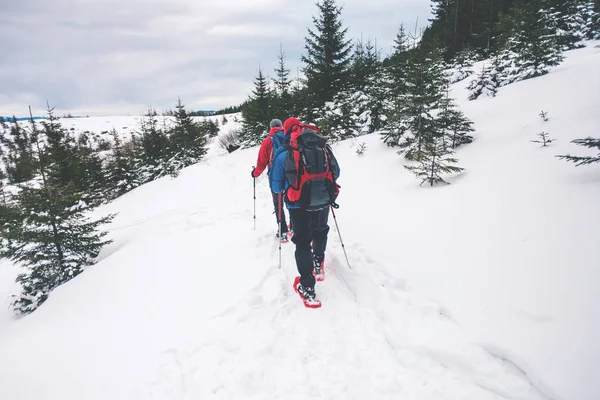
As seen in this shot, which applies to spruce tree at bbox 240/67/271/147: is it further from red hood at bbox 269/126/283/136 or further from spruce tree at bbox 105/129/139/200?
red hood at bbox 269/126/283/136

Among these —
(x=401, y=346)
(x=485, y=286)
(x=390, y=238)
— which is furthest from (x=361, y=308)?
(x=390, y=238)

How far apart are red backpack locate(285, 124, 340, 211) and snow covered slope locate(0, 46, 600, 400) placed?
58.8 inches

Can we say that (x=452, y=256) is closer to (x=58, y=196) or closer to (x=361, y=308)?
(x=361, y=308)

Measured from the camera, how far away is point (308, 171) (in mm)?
3684

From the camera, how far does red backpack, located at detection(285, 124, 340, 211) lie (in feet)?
12.1

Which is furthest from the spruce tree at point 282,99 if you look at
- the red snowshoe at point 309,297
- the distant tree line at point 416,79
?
the red snowshoe at point 309,297

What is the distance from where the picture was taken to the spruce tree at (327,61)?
63.1 ft

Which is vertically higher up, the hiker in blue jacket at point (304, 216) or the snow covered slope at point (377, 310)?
the hiker in blue jacket at point (304, 216)

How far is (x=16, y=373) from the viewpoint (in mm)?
3244

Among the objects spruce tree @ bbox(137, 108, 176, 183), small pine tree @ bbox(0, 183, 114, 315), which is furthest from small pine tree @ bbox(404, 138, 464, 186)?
spruce tree @ bbox(137, 108, 176, 183)

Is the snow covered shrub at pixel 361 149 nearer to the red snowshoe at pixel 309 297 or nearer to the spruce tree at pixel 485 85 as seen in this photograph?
the spruce tree at pixel 485 85

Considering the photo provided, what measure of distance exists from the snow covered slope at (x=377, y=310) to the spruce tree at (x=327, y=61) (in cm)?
1432

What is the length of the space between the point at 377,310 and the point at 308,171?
208 centimetres

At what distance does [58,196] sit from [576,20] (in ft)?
88.4
